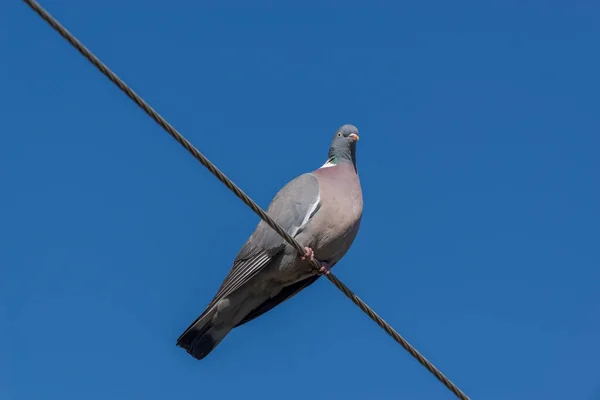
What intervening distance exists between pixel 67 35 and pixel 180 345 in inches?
134

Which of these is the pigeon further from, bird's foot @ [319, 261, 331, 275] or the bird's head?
the bird's head

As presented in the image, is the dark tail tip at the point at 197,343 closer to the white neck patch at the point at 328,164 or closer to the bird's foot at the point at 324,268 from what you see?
the bird's foot at the point at 324,268

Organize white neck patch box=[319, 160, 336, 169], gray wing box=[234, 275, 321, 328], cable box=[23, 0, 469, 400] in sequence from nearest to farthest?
cable box=[23, 0, 469, 400] → gray wing box=[234, 275, 321, 328] → white neck patch box=[319, 160, 336, 169]

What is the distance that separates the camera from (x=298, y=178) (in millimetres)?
7074

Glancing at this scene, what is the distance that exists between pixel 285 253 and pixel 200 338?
89cm

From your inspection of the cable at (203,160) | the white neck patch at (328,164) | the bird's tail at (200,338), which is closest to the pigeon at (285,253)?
the bird's tail at (200,338)

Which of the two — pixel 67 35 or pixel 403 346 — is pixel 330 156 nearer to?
pixel 403 346

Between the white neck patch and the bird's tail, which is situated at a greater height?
the white neck patch

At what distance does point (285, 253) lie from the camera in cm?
662

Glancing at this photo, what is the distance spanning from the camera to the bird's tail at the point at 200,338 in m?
6.87

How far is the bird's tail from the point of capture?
6867mm

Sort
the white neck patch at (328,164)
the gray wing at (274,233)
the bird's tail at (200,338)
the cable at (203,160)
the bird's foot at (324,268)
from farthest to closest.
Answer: the white neck patch at (328,164)
the bird's tail at (200,338)
the gray wing at (274,233)
the bird's foot at (324,268)
the cable at (203,160)

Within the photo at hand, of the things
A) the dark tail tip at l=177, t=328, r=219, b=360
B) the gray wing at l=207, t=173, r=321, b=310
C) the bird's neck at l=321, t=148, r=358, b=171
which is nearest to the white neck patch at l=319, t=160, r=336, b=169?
the bird's neck at l=321, t=148, r=358, b=171

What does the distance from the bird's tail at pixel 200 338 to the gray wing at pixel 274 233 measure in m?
0.12
